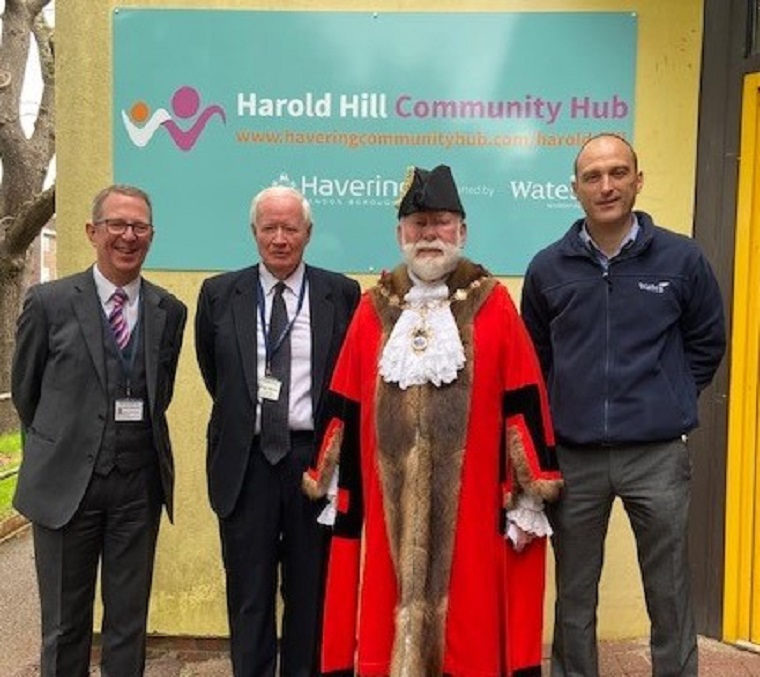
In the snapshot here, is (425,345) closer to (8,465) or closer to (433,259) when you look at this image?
(433,259)

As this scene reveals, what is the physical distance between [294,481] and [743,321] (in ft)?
7.43

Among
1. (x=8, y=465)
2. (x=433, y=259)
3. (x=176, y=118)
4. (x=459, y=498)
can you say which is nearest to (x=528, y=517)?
(x=459, y=498)

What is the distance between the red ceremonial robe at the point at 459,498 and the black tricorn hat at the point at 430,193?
23 cm

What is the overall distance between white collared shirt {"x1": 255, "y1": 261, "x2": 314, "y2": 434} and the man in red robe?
0.40m

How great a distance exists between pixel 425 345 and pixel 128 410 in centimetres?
114

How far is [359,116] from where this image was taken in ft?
14.2

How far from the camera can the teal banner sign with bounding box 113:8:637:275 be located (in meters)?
4.28

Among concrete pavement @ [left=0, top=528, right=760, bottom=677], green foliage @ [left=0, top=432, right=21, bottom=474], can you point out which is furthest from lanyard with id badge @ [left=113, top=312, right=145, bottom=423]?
green foliage @ [left=0, top=432, right=21, bottom=474]

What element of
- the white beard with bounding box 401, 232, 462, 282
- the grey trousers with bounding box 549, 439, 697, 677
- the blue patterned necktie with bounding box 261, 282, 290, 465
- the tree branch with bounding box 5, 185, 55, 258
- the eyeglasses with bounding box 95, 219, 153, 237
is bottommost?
the grey trousers with bounding box 549, 439, 697, 677

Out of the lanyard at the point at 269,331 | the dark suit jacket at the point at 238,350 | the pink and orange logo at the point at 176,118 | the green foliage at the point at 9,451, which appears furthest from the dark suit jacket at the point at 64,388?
the green foliage at the point at 9,451

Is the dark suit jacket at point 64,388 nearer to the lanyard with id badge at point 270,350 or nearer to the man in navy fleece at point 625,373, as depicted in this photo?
the lanyard with id badge at point 270,350

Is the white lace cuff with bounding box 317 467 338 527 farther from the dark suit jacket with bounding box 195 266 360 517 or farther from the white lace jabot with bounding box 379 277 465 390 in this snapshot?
the white lace jabot with bounding box 379 277 465 390

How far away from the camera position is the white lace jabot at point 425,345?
2857 millimetres

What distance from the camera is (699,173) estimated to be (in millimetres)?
4305
